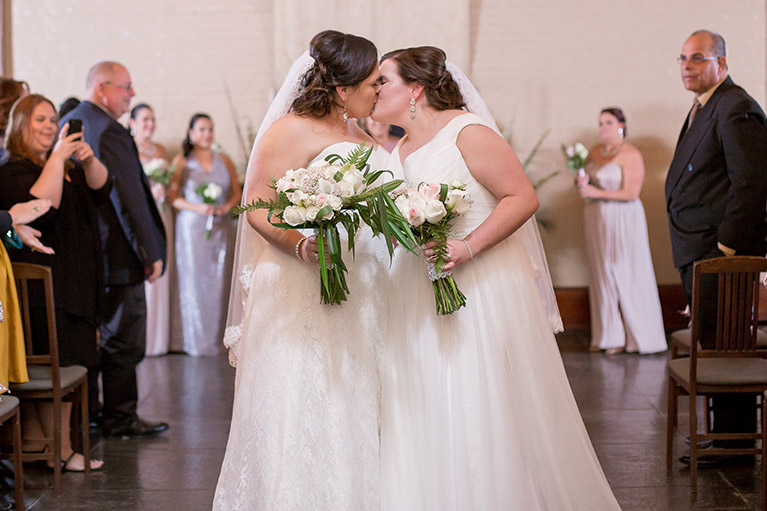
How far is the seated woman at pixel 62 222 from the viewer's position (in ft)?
15.3

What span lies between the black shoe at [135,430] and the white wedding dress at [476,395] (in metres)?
2.55

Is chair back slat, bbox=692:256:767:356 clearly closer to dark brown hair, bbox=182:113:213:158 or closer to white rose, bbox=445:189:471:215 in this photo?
white rose, bbox=445:189:471:215

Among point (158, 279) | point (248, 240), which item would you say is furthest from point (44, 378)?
point (158, 279)

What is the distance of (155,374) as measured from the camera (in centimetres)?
721

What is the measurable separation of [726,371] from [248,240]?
241 cm

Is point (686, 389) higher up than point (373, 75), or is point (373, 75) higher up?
point (373, 75)

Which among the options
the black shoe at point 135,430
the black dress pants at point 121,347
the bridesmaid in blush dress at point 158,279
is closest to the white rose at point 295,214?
the black dress pants at point 121,347

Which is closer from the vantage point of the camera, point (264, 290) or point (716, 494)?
point (264, 290)

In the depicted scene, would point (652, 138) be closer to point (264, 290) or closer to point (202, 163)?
point (202, 163)

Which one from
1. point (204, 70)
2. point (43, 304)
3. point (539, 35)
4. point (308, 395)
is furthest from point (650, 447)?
point (204, 70)

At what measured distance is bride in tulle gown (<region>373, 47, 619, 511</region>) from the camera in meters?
3.29

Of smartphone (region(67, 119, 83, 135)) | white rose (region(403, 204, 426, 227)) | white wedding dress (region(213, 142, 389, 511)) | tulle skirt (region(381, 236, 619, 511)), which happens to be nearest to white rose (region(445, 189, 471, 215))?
white rose (region(403, 204, 426, 227))

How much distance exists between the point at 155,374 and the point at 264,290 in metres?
4.10

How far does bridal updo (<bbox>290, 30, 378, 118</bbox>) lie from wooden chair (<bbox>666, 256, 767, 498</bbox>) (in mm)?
1944
